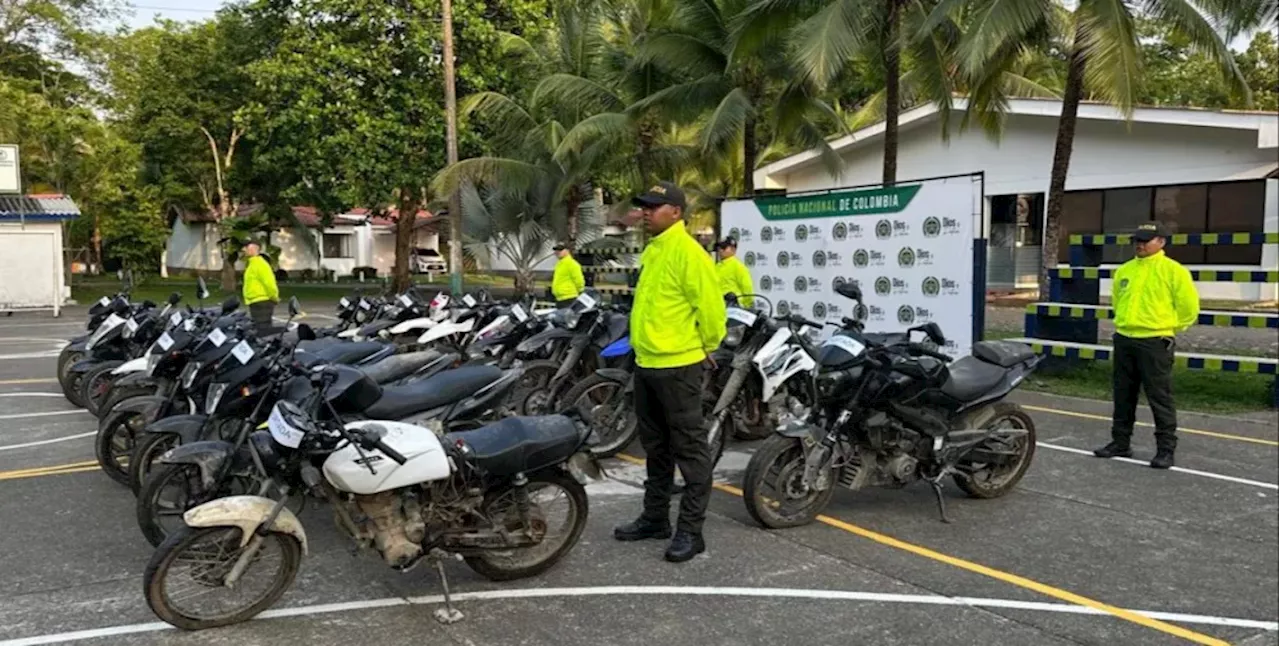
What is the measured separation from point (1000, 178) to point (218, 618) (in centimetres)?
2123

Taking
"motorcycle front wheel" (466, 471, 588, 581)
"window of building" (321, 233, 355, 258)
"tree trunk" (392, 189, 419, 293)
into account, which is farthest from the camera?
"window of building" (321, 233, 355, 258)

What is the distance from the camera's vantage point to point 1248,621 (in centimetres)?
425

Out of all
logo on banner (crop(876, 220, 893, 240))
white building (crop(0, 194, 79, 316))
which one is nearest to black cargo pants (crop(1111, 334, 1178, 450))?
logo on banner (crop(876, 220, 893, 240))

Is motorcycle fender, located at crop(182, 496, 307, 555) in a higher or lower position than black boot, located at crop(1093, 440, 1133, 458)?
higher

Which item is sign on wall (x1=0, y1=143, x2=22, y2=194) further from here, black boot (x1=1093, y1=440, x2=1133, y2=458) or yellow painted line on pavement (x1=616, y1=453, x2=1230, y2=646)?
black boot (x1=1093, y1=440, x2=1133, y2=458)

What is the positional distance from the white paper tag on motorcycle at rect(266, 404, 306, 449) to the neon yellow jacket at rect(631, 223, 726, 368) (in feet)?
5.75

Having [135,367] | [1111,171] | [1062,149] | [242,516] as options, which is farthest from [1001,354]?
[1111,171]

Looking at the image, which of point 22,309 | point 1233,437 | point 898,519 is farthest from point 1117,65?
point 22,309

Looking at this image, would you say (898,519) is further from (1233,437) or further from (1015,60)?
(1015,60)

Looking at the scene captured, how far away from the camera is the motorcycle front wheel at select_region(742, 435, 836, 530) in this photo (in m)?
5.38

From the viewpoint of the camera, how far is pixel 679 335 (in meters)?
4.96

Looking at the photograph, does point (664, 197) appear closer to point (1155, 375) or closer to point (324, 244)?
point (1155, 375)

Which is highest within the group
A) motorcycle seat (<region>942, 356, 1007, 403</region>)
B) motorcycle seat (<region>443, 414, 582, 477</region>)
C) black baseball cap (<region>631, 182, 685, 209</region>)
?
black baseball cap (<region>631, 182, 685, 209</region>)

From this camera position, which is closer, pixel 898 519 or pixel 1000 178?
pixel 898 519
